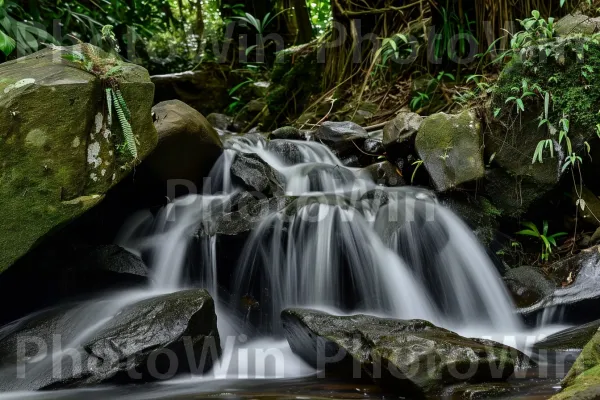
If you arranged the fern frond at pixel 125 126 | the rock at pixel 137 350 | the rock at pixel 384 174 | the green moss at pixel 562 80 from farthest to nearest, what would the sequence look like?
the rock at pixel 384 174, the green moss at pixel 562 80, the fern frond at pixel 125 126, the rock at pixel 137 350

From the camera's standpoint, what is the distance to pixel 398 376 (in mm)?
2611

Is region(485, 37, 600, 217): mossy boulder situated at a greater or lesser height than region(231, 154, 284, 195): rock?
greater

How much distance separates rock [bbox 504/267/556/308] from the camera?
13.3 feet

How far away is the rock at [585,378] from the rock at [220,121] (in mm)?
6116

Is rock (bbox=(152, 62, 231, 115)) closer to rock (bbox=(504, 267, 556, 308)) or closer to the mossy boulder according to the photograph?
the mossy boulder

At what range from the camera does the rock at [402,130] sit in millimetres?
4949

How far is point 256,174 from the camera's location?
5020 mm

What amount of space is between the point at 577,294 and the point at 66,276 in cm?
345

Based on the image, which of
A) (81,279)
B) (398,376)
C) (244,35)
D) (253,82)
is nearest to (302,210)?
(81,279)

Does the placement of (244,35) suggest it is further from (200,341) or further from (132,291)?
(200,341)

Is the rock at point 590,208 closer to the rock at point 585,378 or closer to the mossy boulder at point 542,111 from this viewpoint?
the mossy boulder at point 542,111

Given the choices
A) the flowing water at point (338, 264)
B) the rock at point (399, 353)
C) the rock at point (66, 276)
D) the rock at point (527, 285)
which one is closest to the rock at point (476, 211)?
the flowing water at point (338, 264)

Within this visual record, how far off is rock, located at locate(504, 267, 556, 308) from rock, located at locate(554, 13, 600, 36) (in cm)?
194

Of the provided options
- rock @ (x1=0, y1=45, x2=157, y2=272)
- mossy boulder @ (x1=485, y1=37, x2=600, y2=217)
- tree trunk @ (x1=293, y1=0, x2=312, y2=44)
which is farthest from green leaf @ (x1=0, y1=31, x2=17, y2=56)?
tree trunk @ (x1=293, y1=0, x2=312, y2=44)
